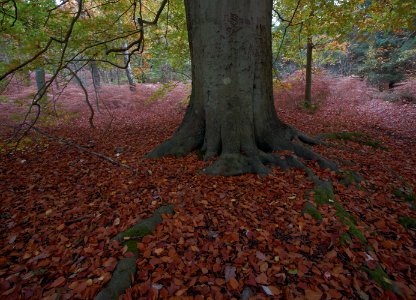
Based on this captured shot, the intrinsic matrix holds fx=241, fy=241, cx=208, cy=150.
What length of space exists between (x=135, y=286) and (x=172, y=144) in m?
3.11

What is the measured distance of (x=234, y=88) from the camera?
13.6ft

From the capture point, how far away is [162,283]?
2.06 metres

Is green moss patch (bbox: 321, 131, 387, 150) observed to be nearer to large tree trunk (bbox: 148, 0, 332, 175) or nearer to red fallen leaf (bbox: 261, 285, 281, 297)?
large tree trunk (bbox: 148, 0, 332, 175)

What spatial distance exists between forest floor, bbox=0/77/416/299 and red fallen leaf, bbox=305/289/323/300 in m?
0.02

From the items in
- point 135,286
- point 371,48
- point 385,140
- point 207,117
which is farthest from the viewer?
point 371,48

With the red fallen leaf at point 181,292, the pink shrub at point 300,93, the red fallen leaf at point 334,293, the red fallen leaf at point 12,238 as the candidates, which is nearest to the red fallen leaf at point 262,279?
the red fallen leaf at point 334,293

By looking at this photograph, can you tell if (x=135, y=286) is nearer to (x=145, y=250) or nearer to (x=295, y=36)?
(x=145, y=250)

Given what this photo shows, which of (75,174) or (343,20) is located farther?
(343,20)

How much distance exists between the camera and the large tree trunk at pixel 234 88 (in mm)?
3959

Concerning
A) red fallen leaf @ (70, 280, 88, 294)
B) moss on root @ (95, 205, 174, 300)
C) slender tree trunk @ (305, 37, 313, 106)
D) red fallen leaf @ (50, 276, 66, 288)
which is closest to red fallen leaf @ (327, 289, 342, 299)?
moss on root @ (95, 205, 174, 300)

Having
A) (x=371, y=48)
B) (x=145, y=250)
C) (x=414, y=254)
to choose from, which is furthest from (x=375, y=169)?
(x=371, y=48)

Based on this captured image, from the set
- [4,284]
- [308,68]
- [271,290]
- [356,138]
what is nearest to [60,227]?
[4,284]

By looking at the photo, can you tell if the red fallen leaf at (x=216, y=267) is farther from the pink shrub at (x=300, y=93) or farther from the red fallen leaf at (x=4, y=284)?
the pink shrub at (x=300, y=93)

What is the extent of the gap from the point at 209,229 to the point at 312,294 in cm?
118
